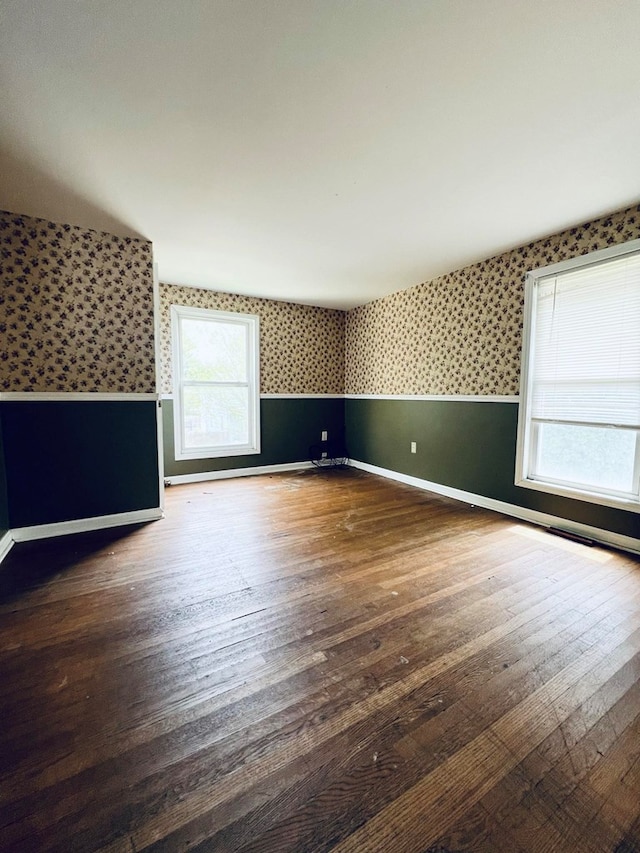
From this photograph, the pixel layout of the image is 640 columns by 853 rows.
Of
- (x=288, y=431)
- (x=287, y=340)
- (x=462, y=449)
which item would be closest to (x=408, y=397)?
(x=462, y=449)

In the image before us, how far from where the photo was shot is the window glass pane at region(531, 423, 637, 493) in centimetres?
273

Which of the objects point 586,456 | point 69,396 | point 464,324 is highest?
point 464,324

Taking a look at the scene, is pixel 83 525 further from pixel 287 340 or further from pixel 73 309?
pixel 287 340

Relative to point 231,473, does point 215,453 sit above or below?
above

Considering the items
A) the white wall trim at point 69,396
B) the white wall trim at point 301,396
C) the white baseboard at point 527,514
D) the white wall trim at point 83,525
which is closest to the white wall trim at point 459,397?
the white wall trim at point 301,396

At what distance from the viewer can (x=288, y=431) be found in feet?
17.5

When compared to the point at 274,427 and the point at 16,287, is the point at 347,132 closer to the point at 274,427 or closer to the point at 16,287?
the point at 16,287

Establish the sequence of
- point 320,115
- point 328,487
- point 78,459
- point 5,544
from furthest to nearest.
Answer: point 328,487 → point 78,459 → point 5,544 → point 320,115

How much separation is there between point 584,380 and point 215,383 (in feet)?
13.0

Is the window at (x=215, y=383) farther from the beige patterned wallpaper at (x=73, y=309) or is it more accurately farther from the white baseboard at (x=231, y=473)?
the beige patterned wallpaper at (x=73, y=309)

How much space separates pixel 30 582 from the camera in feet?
7.24

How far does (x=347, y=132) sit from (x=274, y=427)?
12.4 ft

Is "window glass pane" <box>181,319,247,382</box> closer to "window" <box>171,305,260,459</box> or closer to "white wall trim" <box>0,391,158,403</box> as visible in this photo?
"window" <box>171,305,260,459</box>

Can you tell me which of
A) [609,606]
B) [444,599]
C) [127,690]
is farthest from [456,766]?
[609,606]
